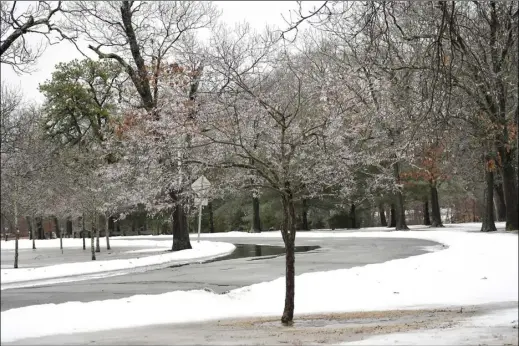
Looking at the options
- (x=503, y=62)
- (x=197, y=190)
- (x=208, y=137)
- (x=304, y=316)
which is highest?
(x=503, y=62)

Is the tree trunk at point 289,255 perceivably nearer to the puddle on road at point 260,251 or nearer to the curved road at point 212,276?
the curved road at point 212,276

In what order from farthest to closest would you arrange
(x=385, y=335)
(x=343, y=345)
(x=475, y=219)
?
(x=475, y=219) → (x=385, y=335) → (x=343, y=345)

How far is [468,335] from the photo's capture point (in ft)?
12.1

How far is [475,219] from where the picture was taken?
37.2m

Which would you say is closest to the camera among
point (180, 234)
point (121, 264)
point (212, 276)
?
point (212, 276)

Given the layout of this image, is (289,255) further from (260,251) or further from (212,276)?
(260,251)

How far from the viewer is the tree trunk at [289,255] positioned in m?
5.84

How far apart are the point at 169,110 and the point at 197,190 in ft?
17.7

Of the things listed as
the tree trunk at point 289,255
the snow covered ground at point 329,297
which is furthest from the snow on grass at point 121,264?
the tree trunk at point 289,255

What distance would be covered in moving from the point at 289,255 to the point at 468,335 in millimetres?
2549

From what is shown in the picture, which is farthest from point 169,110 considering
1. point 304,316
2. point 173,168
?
point 304,316

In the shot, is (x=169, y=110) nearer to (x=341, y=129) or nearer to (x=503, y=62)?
(x=341, y=129)

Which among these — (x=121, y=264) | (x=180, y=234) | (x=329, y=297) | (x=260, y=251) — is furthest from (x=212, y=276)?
(x=180, y=234)

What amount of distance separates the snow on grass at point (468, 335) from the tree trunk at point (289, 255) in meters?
1.80
